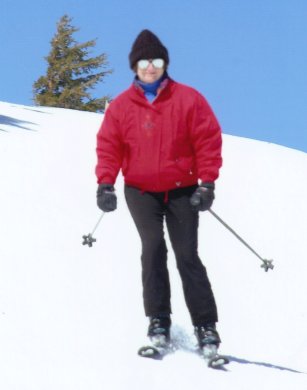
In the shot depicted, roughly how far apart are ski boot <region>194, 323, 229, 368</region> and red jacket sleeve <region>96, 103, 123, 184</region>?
3.27 ft

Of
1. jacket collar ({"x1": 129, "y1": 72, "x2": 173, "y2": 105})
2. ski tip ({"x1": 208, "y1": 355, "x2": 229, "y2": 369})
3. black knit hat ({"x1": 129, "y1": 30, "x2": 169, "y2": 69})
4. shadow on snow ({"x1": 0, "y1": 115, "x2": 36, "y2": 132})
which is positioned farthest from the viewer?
shadow on snow ({"x1": 0, "y1": 115, "x2": 36, "y2": 132})

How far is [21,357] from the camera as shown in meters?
4.90

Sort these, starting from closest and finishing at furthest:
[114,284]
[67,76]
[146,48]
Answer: [146,48], [114,284], [67,76]

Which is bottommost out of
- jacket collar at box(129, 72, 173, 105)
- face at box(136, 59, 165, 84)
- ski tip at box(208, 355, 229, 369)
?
ski tip at box(208, 355, 229, 369)

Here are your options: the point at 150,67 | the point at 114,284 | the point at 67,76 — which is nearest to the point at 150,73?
the point at 150,67

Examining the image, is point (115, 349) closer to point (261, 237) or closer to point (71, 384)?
point (71, 384)

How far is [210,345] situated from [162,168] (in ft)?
3.36

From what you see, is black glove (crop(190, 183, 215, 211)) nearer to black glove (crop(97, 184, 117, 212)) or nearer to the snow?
black glove (crop(97, 184, 117, 212))

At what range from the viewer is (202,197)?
16.7ft

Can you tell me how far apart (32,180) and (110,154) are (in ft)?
18.8

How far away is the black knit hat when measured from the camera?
527 cm

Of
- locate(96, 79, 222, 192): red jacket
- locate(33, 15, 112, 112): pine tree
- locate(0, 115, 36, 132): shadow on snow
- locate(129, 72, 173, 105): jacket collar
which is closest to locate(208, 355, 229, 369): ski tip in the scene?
locate(96, 79, 222, 192): red jacket

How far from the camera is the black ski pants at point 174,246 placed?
5.21 metres

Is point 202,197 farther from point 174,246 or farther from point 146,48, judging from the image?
point 146,48
